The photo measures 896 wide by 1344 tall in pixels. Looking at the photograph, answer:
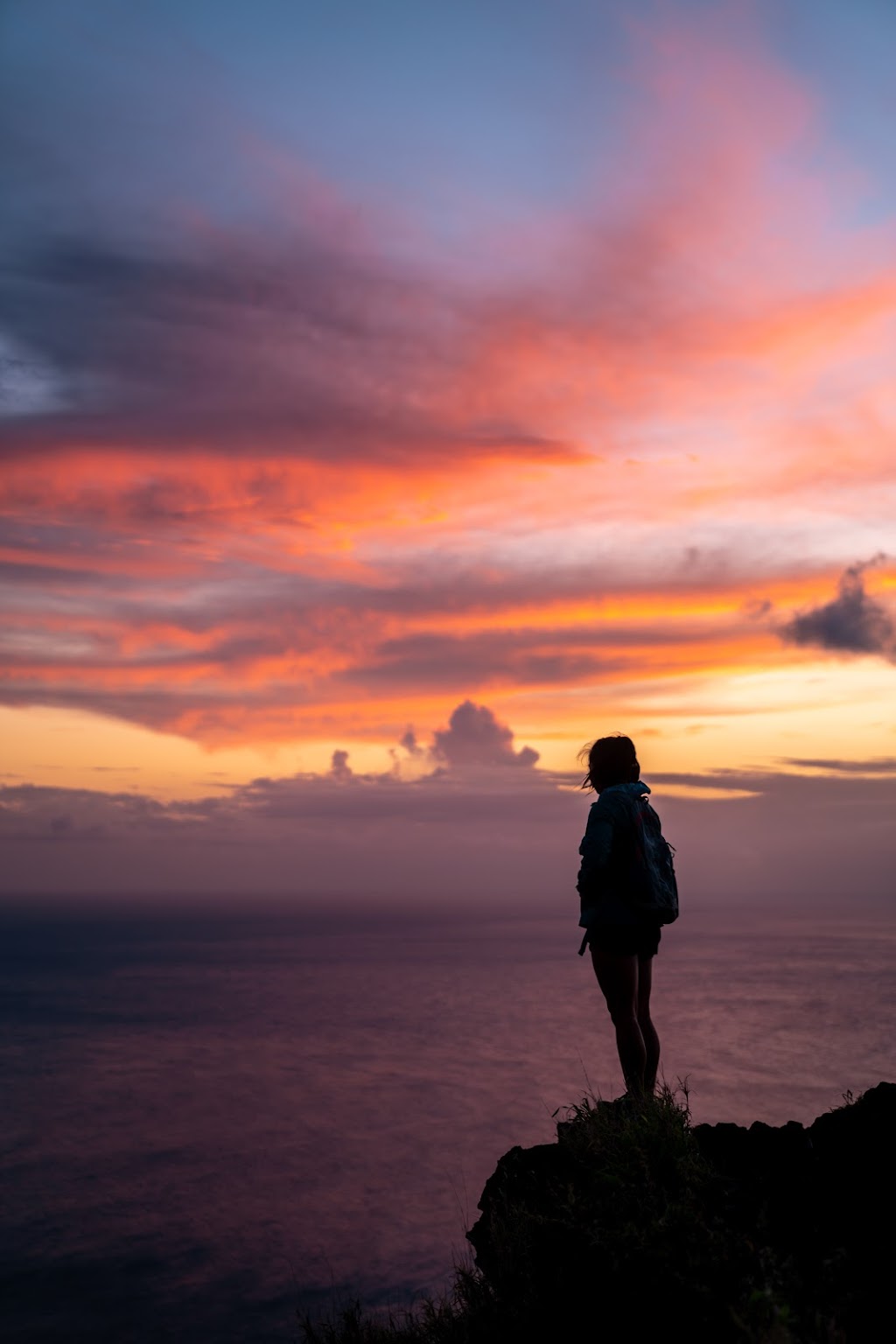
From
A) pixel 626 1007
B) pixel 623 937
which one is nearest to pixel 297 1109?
pixel 626 1007

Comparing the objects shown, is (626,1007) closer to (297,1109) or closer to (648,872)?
(648,872)

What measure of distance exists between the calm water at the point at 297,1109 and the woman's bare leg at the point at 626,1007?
24.6m

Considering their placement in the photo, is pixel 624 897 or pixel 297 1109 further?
pixel 297 1109

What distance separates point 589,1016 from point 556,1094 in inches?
1607

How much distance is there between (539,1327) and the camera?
261 inches

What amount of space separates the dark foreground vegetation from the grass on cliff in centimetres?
1

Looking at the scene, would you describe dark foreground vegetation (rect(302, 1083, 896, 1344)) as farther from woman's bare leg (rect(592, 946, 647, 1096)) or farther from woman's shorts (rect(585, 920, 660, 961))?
woman's shorts (rect(585, 920, 660, 961))

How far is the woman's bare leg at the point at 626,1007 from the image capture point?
24.4 feet

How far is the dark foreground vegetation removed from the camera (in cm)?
532

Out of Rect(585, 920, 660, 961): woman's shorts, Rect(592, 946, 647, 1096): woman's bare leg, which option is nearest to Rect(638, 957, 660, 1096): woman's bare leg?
Rect(592, 946, 647, 1096): woman's bare leg

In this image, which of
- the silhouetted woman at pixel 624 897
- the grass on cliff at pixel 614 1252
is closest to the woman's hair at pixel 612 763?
the silhouetted woman at pixel 624 897

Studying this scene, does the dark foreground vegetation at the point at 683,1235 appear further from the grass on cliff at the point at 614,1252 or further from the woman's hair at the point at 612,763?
the woman's hair at the point at 612,763

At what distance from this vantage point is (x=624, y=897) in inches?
294

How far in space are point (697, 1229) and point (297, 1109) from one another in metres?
57.3
